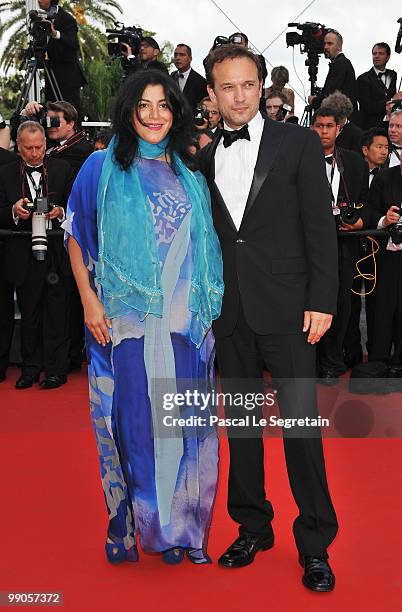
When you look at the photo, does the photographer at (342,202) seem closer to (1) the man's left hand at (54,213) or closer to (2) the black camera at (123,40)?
(1) the man's left hand at (54,213)

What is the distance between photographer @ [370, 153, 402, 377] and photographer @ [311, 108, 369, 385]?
4.0 inches

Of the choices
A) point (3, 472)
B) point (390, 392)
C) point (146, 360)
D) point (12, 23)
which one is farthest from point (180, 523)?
point (12, 23)

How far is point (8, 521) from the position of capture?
3424 mm

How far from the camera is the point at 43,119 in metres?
6.70

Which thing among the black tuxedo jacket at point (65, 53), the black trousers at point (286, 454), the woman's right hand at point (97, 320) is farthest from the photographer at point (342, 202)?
the black tuxedo jacket at point (65, 53)

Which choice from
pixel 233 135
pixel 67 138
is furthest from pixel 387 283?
pixel 233 135

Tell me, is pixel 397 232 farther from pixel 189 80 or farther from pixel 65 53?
pixel 65 53

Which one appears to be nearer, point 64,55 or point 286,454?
point 286,454

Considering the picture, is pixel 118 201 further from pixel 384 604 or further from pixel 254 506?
pixel 384 604

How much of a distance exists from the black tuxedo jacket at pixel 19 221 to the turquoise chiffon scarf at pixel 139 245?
10.2 ft

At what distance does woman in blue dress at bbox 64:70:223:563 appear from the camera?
9.48 ft

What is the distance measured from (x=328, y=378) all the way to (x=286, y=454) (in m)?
2.95

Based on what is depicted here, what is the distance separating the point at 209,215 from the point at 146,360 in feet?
1.70

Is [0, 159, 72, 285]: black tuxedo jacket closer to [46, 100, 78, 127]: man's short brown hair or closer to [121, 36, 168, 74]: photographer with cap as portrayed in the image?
[46, 100, 78, 127]: man's short brown hair
